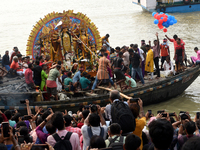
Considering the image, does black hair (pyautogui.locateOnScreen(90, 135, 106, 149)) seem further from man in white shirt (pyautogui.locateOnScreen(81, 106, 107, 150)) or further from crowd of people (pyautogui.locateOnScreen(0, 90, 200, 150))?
man in white shirt (pyautogui.locateOnScreen(81, 106, 107, 150))

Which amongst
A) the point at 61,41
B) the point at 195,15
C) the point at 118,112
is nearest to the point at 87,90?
the point at 61,41

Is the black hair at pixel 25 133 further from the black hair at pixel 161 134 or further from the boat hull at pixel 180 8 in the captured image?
the boat hull at pixel 180 8

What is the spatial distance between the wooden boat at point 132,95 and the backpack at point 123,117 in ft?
14.8

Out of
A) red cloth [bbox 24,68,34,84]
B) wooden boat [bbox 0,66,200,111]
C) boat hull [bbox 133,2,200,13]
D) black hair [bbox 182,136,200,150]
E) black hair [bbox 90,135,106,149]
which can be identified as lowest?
wooden boat [bbox 0,66,200,111]

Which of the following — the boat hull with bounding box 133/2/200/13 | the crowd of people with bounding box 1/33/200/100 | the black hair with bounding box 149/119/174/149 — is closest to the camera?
the black hair with bounding box 149/119/174/149

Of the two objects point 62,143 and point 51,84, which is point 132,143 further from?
point 51,84

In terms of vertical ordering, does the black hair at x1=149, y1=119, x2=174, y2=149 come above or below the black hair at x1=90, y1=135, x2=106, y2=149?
above

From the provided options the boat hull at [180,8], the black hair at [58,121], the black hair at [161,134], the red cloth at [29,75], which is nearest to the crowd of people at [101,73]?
the red cloth at [29,75]

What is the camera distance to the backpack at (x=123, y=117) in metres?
4.48

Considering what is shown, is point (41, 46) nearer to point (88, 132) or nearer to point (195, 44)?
point (88, 132)

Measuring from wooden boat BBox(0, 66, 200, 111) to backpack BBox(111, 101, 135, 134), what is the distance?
450 centimetres

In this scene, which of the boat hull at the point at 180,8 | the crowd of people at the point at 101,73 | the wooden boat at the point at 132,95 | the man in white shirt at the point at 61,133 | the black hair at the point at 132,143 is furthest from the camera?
the boat hull at the point at 180,8

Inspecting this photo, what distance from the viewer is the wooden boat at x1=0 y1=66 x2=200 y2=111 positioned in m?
9.09

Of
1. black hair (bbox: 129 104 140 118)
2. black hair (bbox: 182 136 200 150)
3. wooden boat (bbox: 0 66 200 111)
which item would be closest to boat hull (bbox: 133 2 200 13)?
wooden boat (bbox: 0 66 200 111)
